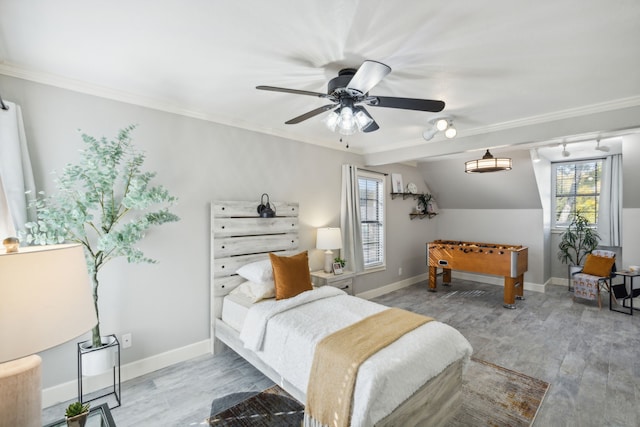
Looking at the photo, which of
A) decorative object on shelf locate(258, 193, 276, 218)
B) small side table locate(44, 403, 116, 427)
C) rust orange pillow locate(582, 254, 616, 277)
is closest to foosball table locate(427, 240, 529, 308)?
rust orange pillow locate(582, 254, 616, 277)

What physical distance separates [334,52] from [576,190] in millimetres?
6327

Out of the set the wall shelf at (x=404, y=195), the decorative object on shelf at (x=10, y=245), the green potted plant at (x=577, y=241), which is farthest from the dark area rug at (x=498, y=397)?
the green potted plant at (x=577, y=241)

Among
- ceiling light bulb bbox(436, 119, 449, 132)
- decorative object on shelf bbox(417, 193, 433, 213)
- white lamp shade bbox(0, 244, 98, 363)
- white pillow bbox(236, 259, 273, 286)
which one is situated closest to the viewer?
white lamp shade bbox(0, 244, 98, 363)

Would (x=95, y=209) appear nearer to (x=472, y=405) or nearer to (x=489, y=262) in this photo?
(x=472, y=405)

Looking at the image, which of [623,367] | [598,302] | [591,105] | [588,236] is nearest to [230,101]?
[591,105]

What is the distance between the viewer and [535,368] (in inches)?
113

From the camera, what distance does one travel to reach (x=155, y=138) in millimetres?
2834

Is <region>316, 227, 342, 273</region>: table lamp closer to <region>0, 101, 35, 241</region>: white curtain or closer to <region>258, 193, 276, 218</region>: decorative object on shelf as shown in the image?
<region>258, 193, 276, 218</region>: decorative object on shelf

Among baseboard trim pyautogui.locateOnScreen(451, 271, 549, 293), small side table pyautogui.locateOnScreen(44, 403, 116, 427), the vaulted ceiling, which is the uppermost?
the vaulted ceiling

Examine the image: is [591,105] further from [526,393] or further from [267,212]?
[267,212]

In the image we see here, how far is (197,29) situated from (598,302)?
6.20 m

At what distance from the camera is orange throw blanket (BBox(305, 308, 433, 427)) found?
5.58ft

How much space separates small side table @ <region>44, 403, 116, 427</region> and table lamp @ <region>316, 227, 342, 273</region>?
2721 mm

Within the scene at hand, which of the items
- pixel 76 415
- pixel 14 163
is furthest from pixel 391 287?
pixel 14 163
